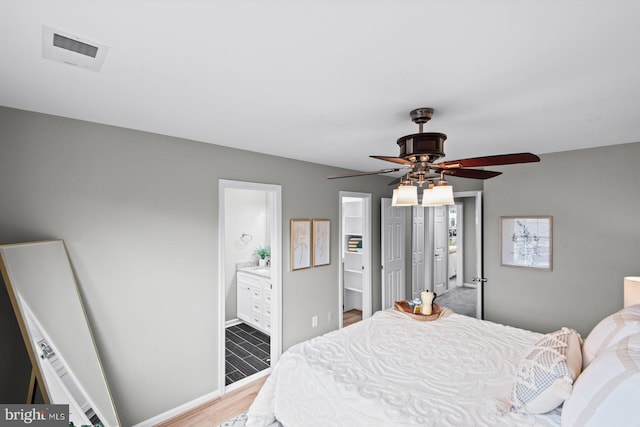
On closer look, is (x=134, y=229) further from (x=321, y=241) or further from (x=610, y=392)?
(x=610, y=392)

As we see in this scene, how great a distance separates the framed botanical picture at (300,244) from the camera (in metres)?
3.60

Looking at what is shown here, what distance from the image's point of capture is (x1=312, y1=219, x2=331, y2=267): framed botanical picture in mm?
3860

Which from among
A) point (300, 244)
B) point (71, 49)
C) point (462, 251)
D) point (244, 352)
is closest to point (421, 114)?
point (71, 49)

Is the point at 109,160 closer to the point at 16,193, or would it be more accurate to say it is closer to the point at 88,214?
the point at 88,214

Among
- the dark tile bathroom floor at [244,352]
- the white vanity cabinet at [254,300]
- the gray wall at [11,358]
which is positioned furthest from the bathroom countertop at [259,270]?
the gray wall at [11,358]

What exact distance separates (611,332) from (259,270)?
159 inches

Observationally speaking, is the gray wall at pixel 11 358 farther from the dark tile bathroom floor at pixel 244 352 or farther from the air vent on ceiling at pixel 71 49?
the dark tile bathroom floor at pixel 244 352

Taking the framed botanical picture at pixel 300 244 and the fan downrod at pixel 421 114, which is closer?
the fan downrod at pixel 421 114

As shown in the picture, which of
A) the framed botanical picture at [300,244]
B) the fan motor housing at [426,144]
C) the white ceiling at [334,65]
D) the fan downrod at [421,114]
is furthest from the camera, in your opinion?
the framed botanical picture at [300,244]

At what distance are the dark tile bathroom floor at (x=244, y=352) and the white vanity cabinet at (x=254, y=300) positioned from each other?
14cm

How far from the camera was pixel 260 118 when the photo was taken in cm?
220

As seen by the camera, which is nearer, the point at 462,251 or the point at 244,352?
the point at 244,352

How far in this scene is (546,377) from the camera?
5.29 feet

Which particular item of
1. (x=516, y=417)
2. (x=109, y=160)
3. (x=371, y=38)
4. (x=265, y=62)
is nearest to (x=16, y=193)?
(x=109, y=160)
